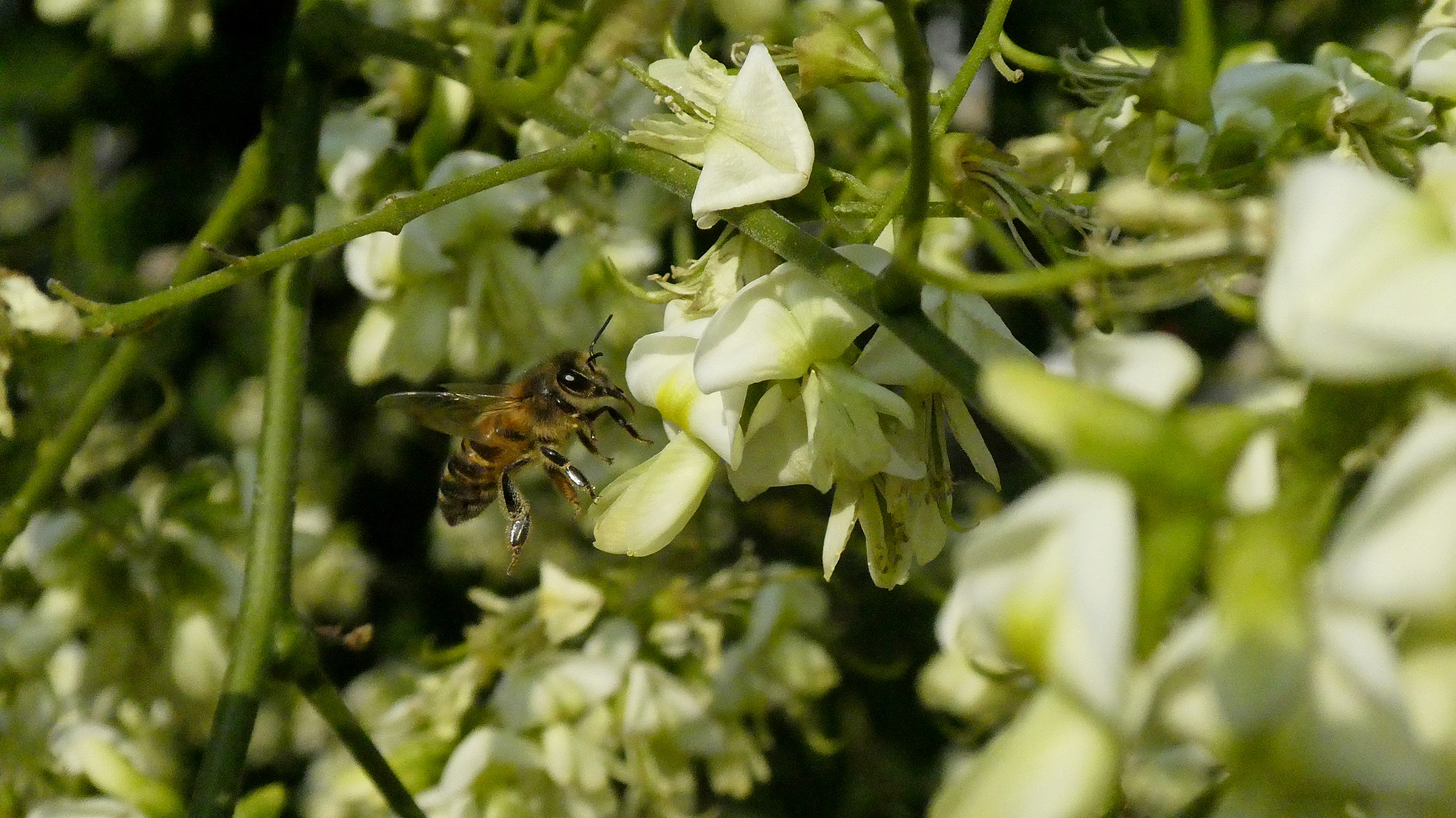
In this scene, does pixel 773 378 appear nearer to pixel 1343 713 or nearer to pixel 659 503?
pixel 659 503

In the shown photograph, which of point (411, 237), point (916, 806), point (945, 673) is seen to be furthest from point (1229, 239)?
point (916, 806)

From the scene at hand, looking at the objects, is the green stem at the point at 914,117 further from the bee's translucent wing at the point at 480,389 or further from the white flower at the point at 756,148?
the bee's translucent wing at the point at 480,389

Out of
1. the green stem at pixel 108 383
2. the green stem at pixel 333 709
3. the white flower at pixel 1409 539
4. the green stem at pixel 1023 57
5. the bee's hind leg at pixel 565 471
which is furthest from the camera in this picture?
the bee's hind leg at pixel 565 471

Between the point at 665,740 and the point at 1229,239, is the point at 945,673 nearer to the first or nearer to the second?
the point at 665,740

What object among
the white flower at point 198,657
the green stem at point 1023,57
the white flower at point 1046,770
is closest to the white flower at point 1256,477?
the white flower at point 1046,770

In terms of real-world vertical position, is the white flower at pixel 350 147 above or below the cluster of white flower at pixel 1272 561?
below
